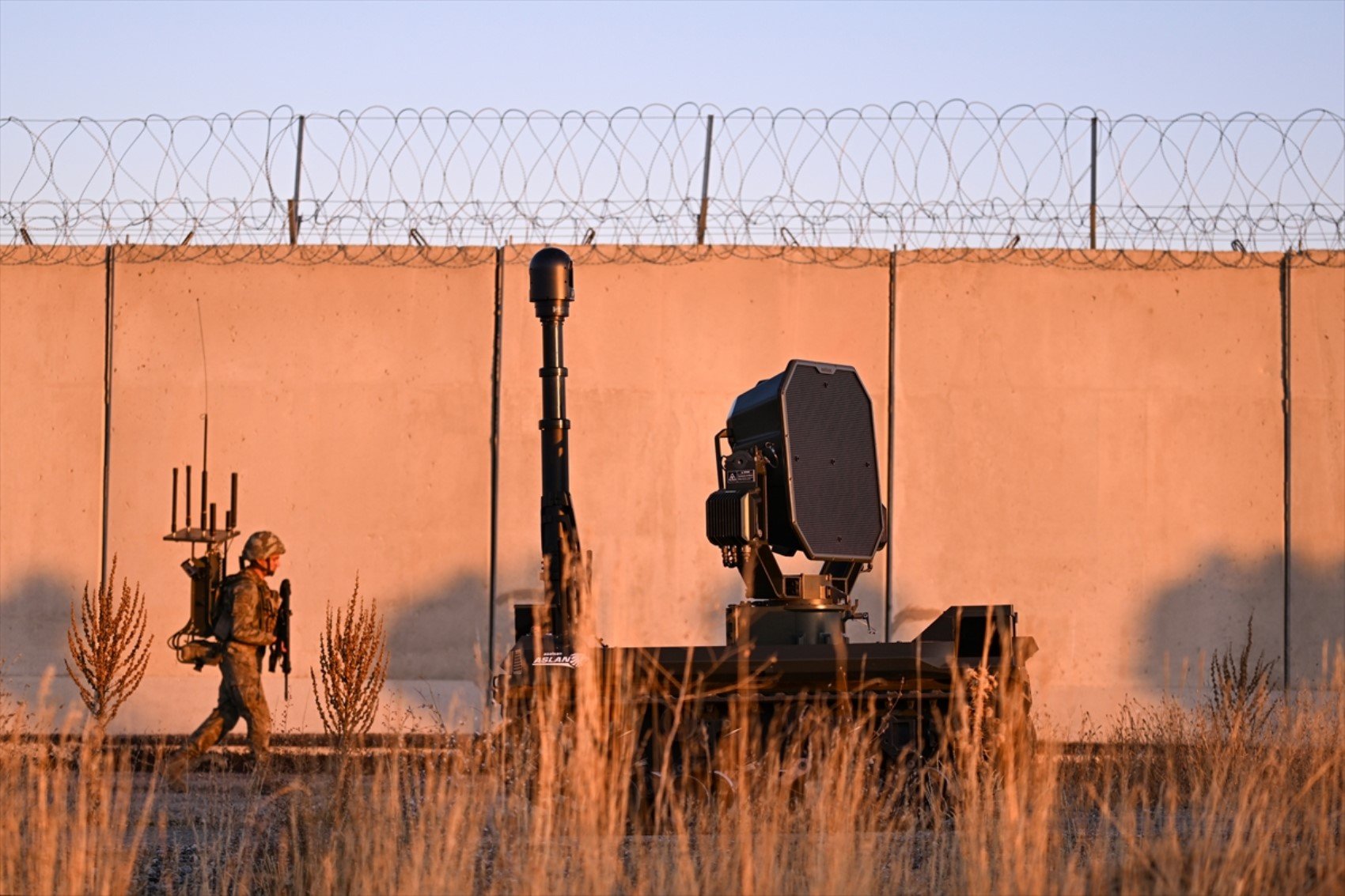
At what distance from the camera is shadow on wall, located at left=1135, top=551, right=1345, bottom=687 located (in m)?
13.2

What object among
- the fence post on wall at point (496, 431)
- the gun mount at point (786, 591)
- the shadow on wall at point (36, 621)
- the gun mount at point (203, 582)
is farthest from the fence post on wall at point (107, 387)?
the gun mount at point (786, 591)

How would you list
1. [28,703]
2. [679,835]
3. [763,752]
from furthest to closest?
[28,703] < [763,752] < [679,835]

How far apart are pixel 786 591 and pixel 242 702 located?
13.7 ft

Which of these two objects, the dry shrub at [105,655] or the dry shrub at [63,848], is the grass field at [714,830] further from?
the dry shrub at [105,655]

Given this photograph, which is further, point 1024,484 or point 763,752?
point 1024,484

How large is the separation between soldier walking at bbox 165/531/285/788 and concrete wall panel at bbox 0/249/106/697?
2752 millimetres

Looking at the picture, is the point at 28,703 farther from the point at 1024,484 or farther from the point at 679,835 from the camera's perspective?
the point at 679,835

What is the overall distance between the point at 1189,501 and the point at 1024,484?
129cm

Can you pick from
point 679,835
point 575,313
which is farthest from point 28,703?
point 679,835

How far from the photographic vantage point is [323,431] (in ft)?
44.2

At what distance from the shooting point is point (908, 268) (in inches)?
533

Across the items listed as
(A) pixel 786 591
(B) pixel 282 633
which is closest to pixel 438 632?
(B) pixel 282 633

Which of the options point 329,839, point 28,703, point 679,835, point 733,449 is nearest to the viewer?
point 679,835

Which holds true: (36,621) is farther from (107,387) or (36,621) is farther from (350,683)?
(350,683)
